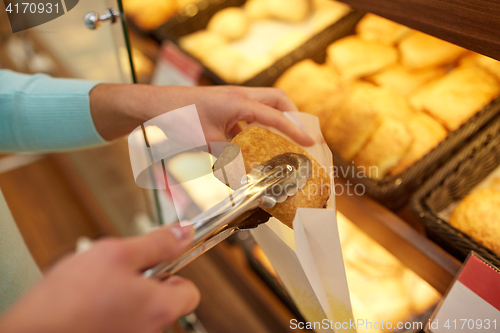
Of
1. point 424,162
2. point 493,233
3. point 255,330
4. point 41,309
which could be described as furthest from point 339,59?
point 41,309

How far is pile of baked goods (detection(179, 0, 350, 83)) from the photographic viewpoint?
3.92 ft

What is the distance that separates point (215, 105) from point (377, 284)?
0.66 metres

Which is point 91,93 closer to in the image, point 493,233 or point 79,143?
point 79,143

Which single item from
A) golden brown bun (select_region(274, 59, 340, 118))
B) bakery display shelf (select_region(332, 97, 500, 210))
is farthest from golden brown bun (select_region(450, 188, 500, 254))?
golden brown bun (select_region(274, 59, 340, 118))

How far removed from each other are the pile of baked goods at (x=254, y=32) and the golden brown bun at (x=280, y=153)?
595 mm

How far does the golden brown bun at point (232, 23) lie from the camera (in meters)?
1.33

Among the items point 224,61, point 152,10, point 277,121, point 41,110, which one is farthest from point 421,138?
point 152,10

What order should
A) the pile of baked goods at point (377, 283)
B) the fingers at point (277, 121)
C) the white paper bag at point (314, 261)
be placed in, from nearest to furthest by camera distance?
the white paper bag at point (314, 261)
the fingers at point (277, 121)
the pile of baked goods at point (377, 283)

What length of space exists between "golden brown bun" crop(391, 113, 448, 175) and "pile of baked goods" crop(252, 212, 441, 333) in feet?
0.66

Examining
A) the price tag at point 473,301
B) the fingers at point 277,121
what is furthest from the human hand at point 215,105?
the price tag at point 473,301

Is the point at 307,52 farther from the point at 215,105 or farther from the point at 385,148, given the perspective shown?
the point at 215,105

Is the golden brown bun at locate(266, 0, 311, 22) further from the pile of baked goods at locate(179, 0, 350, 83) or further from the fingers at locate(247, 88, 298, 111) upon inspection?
the fingers at locate(247, 88, 298, 111)

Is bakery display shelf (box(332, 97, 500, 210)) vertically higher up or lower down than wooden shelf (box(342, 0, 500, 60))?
lower down

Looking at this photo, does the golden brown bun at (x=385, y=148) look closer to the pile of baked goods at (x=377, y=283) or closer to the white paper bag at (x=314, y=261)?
the pile of baked goods at (x=377, y=283)
